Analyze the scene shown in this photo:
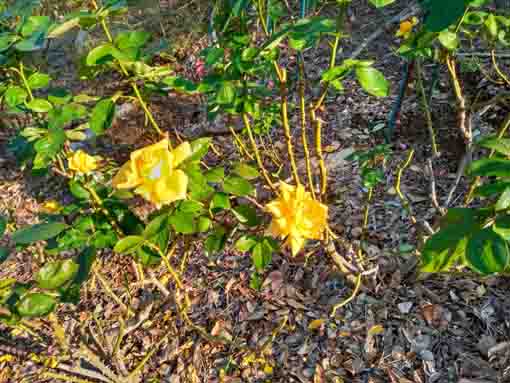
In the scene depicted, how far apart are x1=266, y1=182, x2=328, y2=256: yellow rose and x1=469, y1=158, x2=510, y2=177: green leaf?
408 millimetres

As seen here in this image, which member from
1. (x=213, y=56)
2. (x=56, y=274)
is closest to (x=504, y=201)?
(x=213, y=56)

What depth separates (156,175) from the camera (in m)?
0.89

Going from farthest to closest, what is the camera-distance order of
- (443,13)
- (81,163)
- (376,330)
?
(376,330) → (81,163) → (443,13)

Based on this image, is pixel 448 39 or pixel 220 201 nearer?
pixel 448 39

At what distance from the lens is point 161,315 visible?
184 centimetres

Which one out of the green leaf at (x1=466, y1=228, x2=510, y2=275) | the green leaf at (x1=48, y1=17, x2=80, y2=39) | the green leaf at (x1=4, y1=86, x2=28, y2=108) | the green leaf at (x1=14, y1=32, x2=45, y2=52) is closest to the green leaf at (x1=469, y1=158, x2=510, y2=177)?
the green leaf at (x1=466, y1=228, x2=510, y2=275)

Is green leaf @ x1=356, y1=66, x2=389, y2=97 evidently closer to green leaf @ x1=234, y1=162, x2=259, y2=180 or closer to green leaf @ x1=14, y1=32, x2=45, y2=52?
green leaf @ x1=234, y1=162, x2=259, y2=180

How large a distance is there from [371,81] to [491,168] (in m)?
0.31

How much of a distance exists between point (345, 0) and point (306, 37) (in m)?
0.12

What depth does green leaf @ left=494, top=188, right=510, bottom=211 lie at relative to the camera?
2.43 feet

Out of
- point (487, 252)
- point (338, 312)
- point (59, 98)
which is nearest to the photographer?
point (487, 252)

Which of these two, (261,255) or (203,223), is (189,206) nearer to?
(203,223)

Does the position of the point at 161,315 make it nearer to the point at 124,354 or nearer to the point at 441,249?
the point at 124,354

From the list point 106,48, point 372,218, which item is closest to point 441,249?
point 106,48
